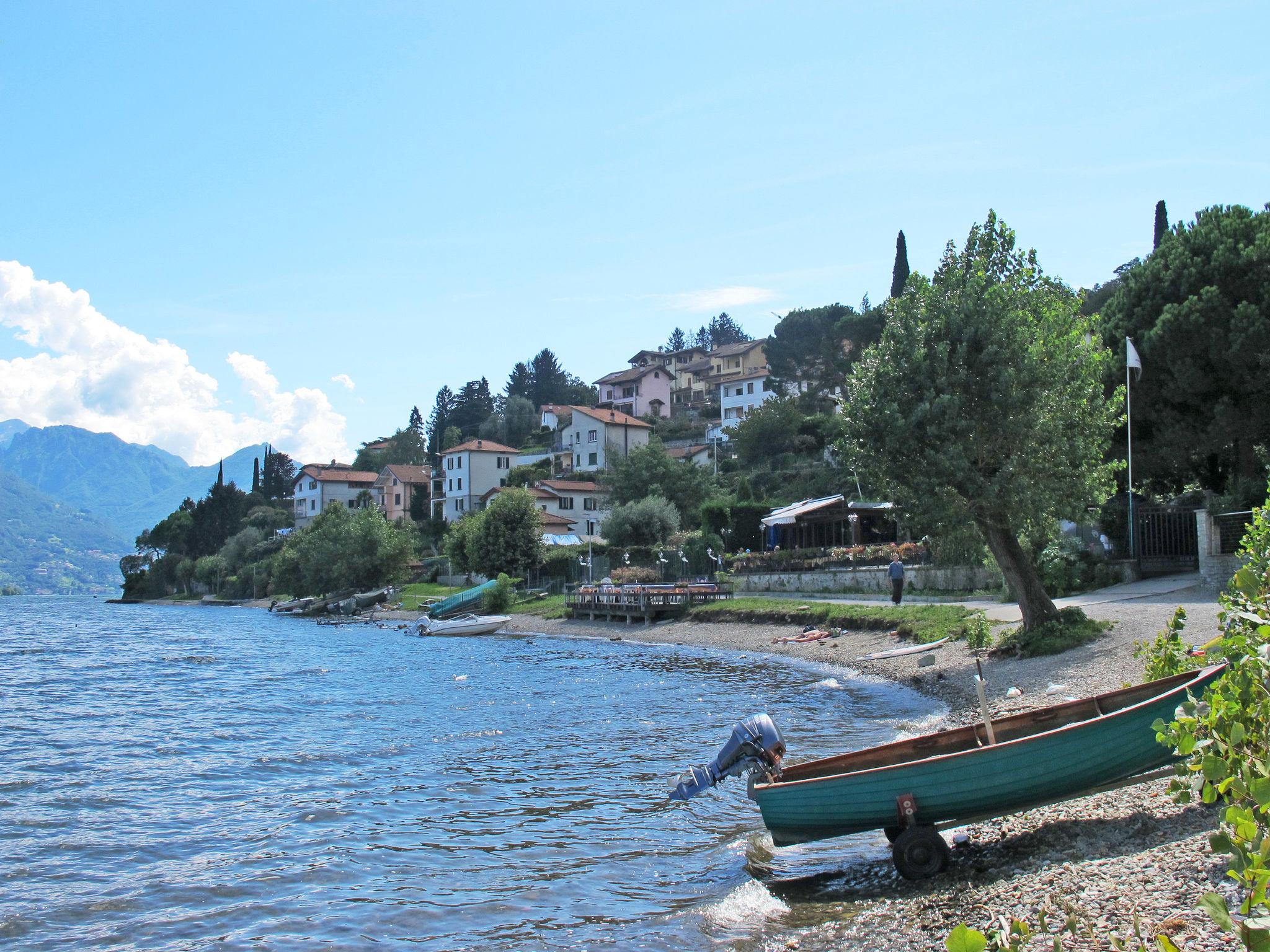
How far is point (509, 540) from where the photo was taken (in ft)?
220

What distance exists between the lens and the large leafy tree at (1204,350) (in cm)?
3198

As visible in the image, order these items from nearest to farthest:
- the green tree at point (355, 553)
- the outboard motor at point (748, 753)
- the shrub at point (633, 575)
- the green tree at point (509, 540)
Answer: the outboard motor at point (748, 753) < the shrub at point (633, 575) < the green tree at point (509, 540) < the green tree at point (355, 553)

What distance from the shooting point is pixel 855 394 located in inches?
A: 930

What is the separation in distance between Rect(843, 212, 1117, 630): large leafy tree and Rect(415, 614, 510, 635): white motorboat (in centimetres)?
3428

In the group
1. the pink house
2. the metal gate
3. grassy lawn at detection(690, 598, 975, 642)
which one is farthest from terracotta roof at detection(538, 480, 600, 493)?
the metal gate

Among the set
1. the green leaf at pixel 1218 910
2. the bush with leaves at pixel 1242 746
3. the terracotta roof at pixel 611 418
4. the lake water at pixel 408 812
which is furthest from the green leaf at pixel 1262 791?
the terracotta roof at pixel 611 418

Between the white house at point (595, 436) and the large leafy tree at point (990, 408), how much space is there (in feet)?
254

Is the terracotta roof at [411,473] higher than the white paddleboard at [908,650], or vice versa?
the terracotta roof at [411,473]

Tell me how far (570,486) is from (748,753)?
79.4 m

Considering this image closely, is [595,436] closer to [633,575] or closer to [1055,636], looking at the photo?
[633,575]

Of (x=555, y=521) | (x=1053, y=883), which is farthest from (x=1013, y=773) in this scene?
(x=555, y=521)

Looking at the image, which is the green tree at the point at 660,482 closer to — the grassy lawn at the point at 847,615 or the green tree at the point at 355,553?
the green tree at the point at 355,553

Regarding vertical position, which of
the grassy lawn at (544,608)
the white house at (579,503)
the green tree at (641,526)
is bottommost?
the grassy lawn at (544,608)

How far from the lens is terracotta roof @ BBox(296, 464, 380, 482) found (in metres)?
124
